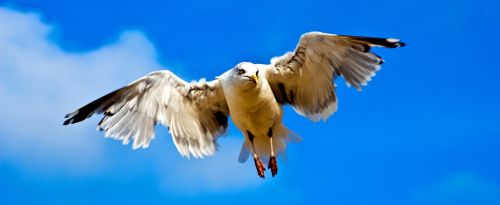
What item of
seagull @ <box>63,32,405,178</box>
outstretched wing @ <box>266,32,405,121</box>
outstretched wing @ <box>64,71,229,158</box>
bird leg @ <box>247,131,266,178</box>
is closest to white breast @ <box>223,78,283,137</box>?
seagull @ <box>63,32,405,178</box>

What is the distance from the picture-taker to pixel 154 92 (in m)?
10.8

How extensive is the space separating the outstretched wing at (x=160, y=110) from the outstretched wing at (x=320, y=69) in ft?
2.61

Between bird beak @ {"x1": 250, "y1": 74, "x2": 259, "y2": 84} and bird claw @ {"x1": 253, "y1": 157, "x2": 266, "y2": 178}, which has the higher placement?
bird beak @ {"x1": 250, "y1": 74, "x2": 259, "y2": 84}

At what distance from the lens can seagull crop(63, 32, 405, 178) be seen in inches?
405

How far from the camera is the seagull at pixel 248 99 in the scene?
33.8 feet

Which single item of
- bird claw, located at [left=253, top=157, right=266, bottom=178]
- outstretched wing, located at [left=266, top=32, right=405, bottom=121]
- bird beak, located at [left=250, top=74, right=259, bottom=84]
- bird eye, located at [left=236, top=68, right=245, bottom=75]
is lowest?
bird claw, located at [left=253, top=157, right=266, bottom=178]

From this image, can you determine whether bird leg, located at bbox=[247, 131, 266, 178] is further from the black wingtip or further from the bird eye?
the black wingtip

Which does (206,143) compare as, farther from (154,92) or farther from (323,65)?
(323,65)

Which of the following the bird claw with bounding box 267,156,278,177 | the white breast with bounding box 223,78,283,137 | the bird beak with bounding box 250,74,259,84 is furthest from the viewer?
the bird claw with bounding box 267,156,278,177

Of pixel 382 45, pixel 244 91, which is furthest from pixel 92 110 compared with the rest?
pixel 382 45

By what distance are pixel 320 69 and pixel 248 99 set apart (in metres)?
0.93

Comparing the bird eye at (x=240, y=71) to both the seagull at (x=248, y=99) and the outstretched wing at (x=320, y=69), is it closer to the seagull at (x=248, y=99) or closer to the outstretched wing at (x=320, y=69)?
the seagull at (x=248, y=99)

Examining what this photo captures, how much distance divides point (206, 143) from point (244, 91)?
1.41m

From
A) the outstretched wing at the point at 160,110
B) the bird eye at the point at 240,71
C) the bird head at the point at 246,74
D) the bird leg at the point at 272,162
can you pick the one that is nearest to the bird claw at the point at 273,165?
the bird leg at the point at 272,162
